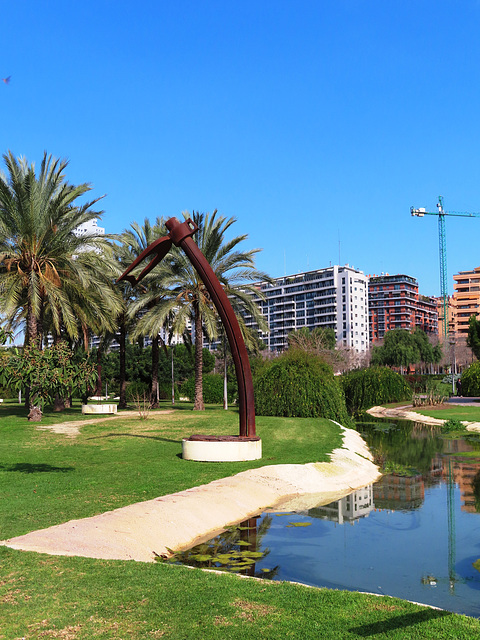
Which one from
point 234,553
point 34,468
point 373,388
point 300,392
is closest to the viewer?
point 234,553

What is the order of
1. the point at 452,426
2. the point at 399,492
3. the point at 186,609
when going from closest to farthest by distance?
1. the point at 186,609
2. the point at 399,492
3. the point at 452,426

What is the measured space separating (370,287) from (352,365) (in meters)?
75.2

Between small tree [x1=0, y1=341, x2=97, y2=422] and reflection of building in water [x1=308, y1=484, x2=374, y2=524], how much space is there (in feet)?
15.7

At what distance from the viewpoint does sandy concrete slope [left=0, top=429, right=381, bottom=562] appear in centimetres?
766

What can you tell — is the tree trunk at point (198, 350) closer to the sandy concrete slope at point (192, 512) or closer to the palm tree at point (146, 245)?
the palm tree at point (146, 245)

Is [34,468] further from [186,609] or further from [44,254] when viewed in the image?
[44,254]

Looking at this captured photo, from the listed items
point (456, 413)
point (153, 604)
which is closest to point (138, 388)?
point (456, 413)

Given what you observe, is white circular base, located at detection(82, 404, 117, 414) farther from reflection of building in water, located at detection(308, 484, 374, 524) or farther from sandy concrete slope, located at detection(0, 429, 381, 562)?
reflection of building in water, located at detection(308, 484, 374, 524)

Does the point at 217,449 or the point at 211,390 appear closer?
the point at 217,449

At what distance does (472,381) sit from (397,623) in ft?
161

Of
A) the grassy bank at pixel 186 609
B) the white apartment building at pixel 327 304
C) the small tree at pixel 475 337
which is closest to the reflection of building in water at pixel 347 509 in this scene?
the grassy bank at pixel 186 609

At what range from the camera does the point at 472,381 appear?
5066 centimetres

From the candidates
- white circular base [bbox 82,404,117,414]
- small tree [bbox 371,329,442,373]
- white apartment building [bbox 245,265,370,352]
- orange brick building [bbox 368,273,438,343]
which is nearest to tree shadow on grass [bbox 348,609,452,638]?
white circular base [bbox 82,404,117,414]

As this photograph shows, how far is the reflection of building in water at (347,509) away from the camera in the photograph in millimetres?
10945
